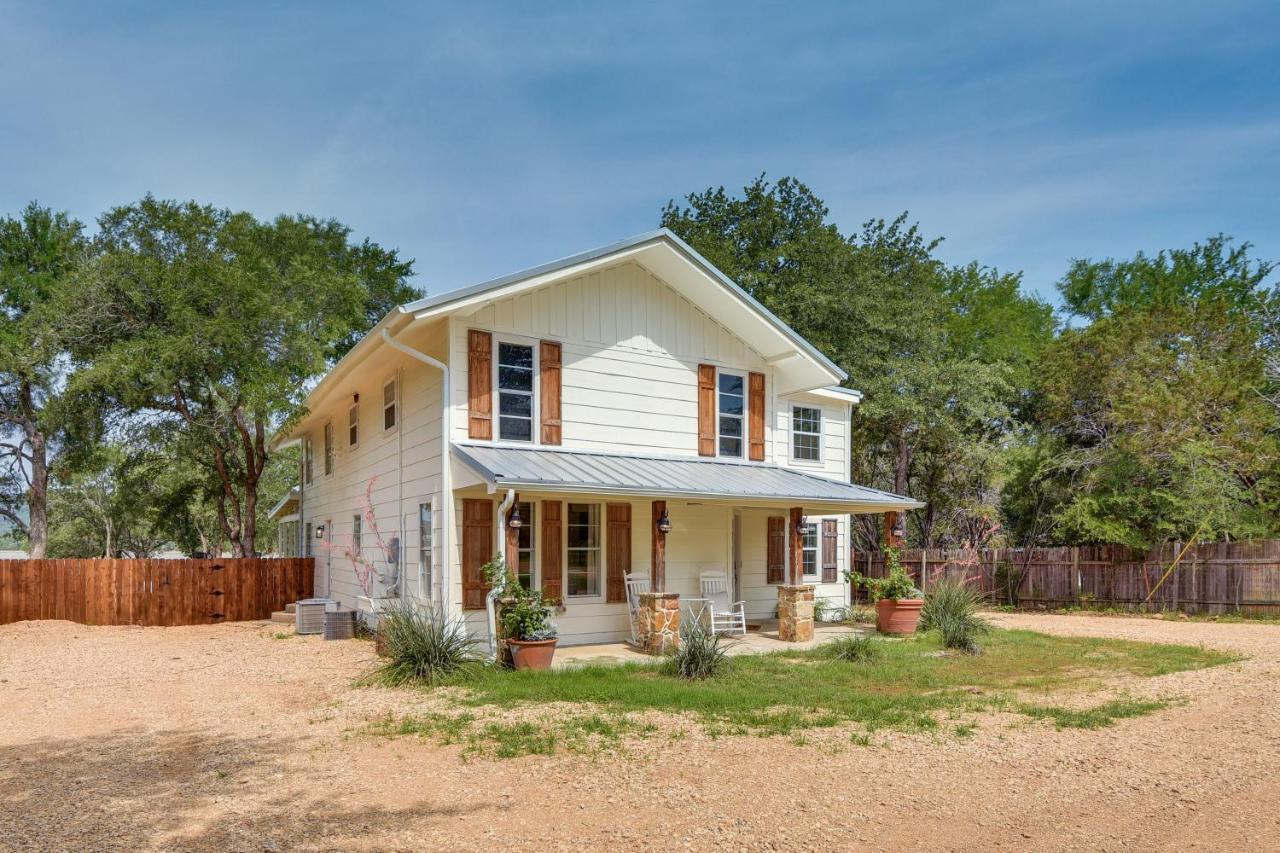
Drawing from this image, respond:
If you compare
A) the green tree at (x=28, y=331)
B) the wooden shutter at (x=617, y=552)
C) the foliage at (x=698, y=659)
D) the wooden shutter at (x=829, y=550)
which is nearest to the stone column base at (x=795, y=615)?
the wooden shutter at (x=617, y=552)

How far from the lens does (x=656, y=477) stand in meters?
11.7

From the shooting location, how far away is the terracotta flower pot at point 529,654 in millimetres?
9750

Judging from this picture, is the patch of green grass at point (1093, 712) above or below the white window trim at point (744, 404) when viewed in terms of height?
below

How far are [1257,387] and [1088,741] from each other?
16.5 metres

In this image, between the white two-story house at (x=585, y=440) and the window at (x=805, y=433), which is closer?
the white two-story house at (x=585, y=440)

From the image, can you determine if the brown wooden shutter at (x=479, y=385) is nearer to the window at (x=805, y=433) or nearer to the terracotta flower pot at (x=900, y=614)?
the terracotta flower pot at (x=900, y=614)

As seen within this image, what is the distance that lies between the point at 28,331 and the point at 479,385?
1419 cm

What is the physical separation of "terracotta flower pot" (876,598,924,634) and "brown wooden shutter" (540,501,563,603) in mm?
5255

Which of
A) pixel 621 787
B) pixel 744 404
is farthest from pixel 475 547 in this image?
pixel 621 787

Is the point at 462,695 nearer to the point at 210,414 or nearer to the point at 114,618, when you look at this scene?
the point at 114,618

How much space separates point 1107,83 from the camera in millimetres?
14258

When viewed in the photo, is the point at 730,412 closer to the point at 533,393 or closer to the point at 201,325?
the point at 533,393

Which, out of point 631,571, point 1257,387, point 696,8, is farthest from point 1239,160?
point 631,571

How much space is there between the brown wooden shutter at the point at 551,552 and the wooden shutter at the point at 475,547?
842 millimetres
